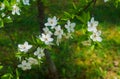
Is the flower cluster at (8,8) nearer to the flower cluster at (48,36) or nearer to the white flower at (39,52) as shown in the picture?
the flower cluster at (48,36)

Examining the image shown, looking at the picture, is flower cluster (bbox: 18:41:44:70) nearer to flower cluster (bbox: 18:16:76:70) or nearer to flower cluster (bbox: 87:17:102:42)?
flower cluster (bbox: 18:16:76:70)

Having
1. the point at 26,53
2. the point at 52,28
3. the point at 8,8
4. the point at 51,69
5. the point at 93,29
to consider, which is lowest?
the point at 51,69

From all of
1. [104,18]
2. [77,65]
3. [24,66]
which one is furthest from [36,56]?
[104,18]

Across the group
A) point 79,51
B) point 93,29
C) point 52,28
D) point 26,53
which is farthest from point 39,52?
point 79,51

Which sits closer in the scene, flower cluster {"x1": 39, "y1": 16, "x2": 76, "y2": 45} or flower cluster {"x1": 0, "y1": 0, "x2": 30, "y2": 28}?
flower cluster {"x1": 39, "y1": 16, "x2": 76, "y2": 45}

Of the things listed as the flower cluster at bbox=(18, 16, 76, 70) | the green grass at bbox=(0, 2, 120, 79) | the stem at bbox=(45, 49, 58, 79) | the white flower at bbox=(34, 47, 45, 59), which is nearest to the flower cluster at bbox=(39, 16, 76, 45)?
the flower cluster at bbox=(18, 16, 76, 70)

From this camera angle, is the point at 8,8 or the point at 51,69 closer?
the point at 8,8

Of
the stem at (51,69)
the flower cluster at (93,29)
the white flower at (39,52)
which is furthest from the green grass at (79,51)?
the flower cluster at (93,29)

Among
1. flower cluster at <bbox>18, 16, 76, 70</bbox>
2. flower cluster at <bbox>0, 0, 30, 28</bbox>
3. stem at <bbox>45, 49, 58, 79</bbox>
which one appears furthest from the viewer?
stem at <bbox>45, 49, 58, 79</bbox>

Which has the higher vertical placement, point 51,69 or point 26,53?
point 26,53

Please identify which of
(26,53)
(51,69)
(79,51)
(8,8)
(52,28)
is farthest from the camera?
(79,51)

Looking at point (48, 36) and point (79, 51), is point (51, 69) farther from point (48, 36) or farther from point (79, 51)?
point (48, 36)
